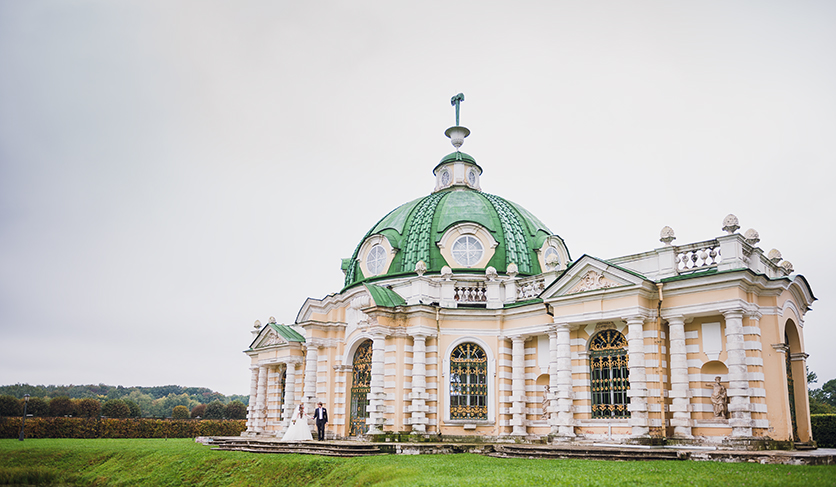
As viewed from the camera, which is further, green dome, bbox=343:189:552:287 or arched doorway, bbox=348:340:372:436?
green dome, bbox=343:189:552:287

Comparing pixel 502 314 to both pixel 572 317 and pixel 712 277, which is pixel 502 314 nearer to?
pixel 572 317

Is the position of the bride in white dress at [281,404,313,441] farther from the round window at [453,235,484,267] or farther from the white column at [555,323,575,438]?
the white column at [555,323,575,438]

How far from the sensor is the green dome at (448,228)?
2902cm

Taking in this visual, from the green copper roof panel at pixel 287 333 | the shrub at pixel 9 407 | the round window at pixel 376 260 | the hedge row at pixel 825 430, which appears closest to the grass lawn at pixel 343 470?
the green copper roof panel at pixel 287 333

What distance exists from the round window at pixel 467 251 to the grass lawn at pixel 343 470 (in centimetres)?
1033

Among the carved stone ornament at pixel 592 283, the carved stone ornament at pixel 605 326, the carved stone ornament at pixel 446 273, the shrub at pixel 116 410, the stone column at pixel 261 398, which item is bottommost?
the shrub at pixel 116 410

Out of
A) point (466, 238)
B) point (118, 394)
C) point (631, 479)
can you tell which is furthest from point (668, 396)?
point (118, 394)

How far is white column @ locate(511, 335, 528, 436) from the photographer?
947 inches

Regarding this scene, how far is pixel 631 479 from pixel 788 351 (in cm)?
1124

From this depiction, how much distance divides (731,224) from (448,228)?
1282 cm

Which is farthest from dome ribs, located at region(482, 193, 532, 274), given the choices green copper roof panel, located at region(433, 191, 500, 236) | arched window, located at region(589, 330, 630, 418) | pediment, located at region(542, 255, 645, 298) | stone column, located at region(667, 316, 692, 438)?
stone column, located at region(667, 316, 692, 438)

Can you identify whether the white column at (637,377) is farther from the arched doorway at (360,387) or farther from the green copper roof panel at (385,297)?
the arched doorway at (360,387)

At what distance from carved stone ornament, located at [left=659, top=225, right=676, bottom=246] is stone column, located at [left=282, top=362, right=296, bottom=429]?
1957 centimetres

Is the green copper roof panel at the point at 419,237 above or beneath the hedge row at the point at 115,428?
above
